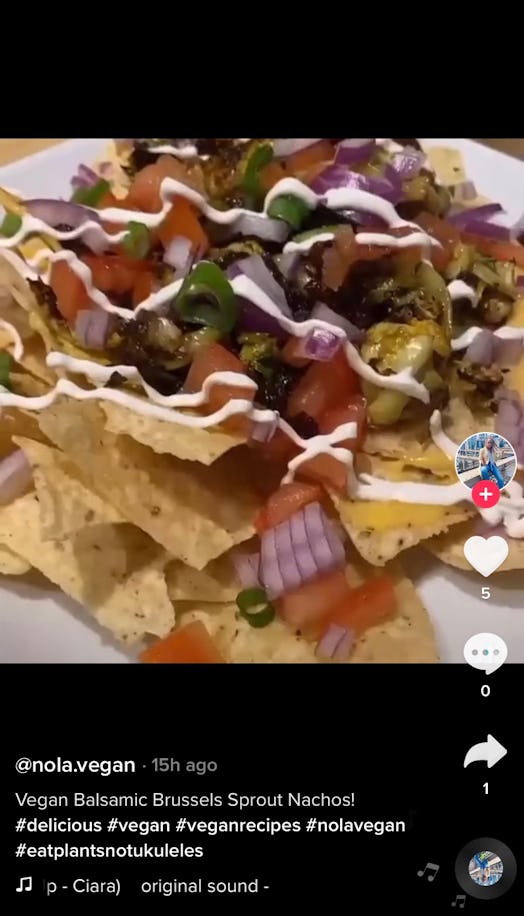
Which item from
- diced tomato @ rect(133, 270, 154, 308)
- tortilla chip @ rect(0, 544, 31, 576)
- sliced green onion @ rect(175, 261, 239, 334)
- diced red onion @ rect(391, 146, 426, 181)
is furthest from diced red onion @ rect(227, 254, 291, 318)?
tortilla chip @ rect(0, 544, 31, 576)

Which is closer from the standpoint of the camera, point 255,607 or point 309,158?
point 255,607

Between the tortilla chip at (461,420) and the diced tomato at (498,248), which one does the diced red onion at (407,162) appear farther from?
the tortilla chip at (461,420)

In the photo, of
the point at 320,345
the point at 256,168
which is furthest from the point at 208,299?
the point at 256,168
